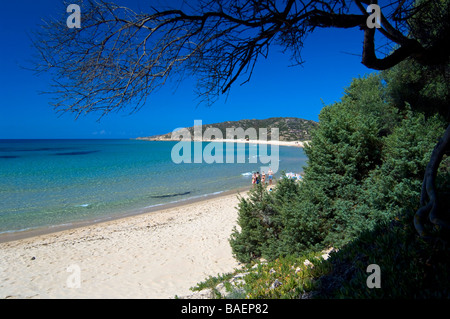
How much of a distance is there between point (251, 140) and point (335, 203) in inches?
5312

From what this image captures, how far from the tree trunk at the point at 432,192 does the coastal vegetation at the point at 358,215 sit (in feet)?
0.64

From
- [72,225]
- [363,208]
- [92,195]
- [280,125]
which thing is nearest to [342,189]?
[363,208]

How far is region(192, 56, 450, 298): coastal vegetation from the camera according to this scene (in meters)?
2.73

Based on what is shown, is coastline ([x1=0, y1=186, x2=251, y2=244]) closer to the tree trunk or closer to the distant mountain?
the tree trunk

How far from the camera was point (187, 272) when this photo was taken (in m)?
8.39

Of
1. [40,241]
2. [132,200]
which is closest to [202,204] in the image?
[132,200]

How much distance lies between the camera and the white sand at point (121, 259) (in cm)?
763

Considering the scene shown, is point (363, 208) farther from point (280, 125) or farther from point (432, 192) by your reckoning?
point (280, 125)

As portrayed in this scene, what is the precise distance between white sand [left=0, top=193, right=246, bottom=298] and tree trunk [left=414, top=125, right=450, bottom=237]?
538cm

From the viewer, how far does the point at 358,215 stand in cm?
516

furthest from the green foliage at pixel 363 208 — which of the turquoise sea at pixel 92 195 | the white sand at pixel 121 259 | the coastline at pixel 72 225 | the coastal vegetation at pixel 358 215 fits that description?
the turquoise sea at pixel 92 195

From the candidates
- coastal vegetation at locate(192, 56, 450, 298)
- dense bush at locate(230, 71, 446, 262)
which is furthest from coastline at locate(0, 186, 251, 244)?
coastal vegetation at locate(192, 56, 450, 298)

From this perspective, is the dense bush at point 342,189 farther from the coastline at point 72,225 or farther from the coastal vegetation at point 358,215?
the coastline at point 72,225
